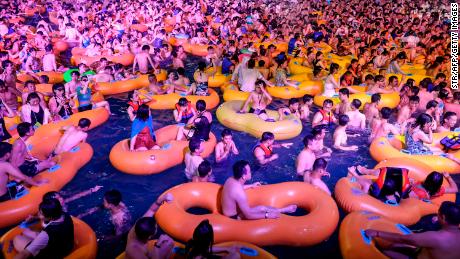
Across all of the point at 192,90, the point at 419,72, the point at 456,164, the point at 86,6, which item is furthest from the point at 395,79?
the point at 86,6

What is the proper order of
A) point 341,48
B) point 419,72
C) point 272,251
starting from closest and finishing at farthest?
point 272,251, point 419,72, point 341,48

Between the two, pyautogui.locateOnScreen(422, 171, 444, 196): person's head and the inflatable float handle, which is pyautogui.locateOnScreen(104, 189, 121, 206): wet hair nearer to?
the inflatable float handle

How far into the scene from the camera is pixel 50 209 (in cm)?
379

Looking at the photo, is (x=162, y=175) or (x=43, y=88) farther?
(x=43, y=88)

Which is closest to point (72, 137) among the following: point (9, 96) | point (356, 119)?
point (9, 96)

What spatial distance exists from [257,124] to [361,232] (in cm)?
353

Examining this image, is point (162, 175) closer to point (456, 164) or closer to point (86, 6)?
point (456, 164)

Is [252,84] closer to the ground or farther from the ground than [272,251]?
farther from the ground

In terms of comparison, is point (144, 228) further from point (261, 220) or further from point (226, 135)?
point (226, 135)

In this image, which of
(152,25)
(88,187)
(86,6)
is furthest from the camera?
(86,6)

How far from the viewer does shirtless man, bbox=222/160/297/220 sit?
4680 mm

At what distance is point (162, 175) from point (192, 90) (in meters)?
3.36

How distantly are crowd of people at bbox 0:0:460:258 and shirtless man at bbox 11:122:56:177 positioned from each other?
17 millimetres

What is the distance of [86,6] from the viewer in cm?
1945
